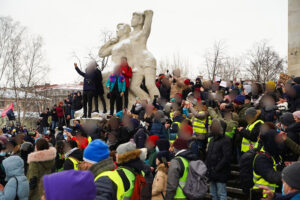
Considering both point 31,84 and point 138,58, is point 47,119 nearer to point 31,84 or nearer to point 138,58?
point 138,58

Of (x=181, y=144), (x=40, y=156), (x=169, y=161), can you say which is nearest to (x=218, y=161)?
(x=169, y=161)

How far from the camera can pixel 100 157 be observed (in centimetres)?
396

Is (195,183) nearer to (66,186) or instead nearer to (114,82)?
(66,186)

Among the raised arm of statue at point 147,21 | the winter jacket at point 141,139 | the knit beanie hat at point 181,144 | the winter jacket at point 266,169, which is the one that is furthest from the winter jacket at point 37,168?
the raised arm of statue at point 147,21

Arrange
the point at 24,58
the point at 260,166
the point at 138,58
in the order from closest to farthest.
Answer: the point at 260,166 < the point at 138,58 < the point at 24,58

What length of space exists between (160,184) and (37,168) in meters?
2.18

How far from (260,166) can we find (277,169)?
34cm

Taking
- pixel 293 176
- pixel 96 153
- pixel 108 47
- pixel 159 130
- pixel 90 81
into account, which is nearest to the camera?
pixel 293 176

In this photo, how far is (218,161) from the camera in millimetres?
6051

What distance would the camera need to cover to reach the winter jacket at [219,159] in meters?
5.95

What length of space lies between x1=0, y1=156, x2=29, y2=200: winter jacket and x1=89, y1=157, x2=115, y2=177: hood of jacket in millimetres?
1610

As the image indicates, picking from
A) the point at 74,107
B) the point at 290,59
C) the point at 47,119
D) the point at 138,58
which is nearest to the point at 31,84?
the point at 47,119

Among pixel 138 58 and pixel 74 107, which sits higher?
pixel 138 58

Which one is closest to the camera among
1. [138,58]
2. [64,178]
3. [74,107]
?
[64,178]
